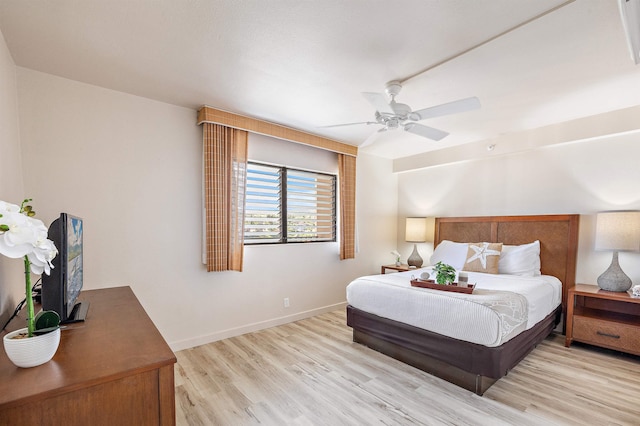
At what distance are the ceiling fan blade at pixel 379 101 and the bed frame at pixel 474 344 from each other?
1878 millimetres

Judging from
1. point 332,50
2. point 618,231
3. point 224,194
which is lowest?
point 618,231

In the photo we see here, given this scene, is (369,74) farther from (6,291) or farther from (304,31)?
(6,291)

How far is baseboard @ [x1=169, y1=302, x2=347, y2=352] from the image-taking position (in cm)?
299

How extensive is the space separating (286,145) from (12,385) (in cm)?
329

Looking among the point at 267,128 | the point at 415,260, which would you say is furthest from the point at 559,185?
the point at 267,128

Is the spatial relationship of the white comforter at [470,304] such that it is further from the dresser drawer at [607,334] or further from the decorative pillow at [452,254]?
the decorative pillow at [452,254]

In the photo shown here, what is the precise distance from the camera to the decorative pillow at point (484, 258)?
358 cm

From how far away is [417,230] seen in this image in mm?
4723

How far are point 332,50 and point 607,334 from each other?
142 inches

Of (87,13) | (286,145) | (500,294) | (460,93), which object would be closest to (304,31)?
(87,13)

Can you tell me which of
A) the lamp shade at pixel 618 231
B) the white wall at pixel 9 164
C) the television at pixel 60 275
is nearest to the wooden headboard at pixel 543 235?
the lamp shade at pixel 618 231

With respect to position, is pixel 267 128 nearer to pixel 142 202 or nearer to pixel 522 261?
pixel 142 202

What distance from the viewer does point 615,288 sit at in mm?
2891

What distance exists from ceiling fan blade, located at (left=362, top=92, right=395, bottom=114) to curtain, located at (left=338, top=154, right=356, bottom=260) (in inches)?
78.2
